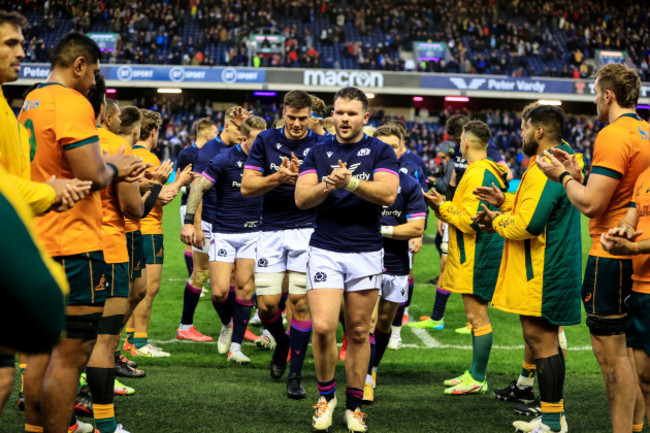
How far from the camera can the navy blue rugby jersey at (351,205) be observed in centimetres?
476

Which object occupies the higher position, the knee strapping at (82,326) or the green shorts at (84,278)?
the green shorts at (84,278)

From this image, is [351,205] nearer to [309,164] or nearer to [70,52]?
[309,164]

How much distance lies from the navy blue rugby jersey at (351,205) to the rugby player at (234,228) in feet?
7.40

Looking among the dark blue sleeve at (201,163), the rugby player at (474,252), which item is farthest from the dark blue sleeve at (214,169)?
the rugby player at (474,252)

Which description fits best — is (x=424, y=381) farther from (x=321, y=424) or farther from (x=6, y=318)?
(x=6, y=318)

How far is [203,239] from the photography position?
24.3 ft

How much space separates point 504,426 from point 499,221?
1.53 metres

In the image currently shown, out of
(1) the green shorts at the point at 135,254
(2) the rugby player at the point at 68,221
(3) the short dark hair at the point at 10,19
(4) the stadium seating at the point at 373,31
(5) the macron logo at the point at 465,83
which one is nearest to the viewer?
(3) the short dark hair at the point at 10,19

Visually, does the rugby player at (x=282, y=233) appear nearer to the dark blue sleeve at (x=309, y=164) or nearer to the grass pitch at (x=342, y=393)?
the grass pitch at (x=342, y=393)

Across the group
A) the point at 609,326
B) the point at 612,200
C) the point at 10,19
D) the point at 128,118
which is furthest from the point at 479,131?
the point at 10,19

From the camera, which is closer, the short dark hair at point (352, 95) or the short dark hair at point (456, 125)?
the short dark hair at point (352, 95)

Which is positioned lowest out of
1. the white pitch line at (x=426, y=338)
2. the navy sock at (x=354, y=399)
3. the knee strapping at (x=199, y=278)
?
the white pitch line at (x=426, y=338)

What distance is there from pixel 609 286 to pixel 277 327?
3.12 meters

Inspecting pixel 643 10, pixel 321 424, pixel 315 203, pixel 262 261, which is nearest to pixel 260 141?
pixel 262 261
